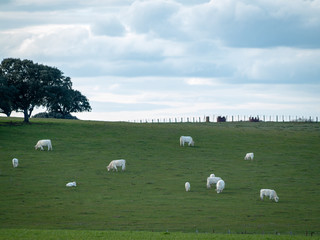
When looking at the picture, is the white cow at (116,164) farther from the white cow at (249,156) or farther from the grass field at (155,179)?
the white cow at (249,156)

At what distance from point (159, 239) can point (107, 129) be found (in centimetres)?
5059

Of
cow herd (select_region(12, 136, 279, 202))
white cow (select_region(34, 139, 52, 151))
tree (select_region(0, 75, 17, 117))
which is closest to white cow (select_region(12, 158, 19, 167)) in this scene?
cow herd (select_region(12, 136, 279, 202))

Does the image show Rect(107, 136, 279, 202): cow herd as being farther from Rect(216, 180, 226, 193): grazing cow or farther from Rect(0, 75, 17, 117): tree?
Rect(0, 75, 17, 117): tree

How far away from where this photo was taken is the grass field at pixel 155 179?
30750 millimetres

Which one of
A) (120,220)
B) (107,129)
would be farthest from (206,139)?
(120,220)

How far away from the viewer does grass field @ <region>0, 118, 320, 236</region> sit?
30750 mm

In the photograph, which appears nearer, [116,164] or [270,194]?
[270,194]

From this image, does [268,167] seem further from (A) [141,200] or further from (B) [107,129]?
(B) [107,129]

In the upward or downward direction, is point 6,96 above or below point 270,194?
above

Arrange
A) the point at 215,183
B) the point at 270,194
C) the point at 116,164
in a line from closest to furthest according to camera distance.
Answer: the point at 270,194 → the point at 215,183 → the point at 116,164

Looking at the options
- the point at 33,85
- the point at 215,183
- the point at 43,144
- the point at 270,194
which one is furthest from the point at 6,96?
the point at 270,194

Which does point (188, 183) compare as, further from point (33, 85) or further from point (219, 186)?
point (33, 85)

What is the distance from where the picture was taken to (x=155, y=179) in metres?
44.3

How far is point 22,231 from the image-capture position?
80.3 feet
